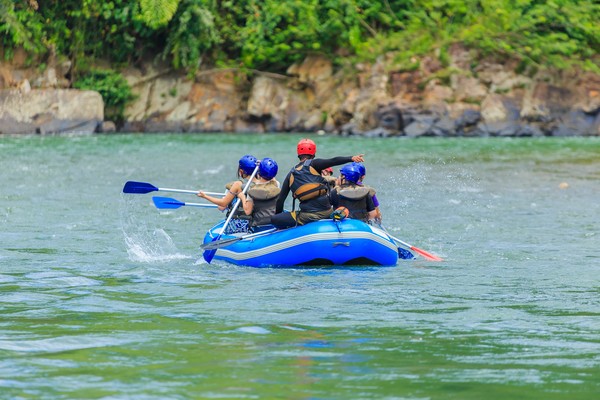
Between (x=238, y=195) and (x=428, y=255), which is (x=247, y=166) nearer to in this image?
(x=238, y=195)

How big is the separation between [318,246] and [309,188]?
0.61 metres

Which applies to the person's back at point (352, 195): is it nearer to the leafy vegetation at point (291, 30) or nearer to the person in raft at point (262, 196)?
the person in raft at point (262, 196)

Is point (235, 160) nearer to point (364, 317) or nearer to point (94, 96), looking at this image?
point (94, 96)

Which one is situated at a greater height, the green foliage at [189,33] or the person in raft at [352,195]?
the green foliage at [189,33]

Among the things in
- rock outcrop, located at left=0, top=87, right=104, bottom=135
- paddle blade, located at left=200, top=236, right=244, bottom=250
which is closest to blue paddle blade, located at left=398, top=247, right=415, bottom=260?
paddle blade, located at left=200, top=236, right=244, bottom=250

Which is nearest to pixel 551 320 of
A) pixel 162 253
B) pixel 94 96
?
pixel 162 253

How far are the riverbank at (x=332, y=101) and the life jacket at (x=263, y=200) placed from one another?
2297cm

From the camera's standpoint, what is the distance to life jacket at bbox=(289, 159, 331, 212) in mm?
12391

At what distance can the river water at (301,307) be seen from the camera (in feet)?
24.2

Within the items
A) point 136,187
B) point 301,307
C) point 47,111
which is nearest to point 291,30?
point 47,111

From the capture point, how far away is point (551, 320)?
9.37 meters

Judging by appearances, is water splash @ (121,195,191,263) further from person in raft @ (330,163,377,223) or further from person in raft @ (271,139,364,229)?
person in raft @ (330,163,377,223)

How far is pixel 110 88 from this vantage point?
128 ft

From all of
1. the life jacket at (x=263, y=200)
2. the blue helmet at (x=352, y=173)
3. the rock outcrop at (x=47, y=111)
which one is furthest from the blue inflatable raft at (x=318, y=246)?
the rock outcrop at (x=47, y=111)
